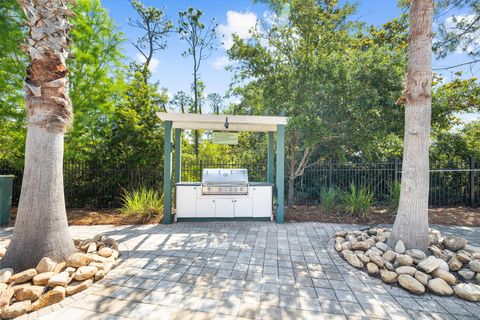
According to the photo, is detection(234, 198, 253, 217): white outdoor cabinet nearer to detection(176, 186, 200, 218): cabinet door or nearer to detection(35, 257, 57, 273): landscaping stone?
detection(176, 186, 200, 218): cabinet door

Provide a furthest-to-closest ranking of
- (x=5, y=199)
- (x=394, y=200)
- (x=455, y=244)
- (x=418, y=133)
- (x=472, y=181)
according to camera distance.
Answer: (x=472, y=181), (x=394, y=200), (x=5, y=199), (x=455, y=244), (x=418, y=133)

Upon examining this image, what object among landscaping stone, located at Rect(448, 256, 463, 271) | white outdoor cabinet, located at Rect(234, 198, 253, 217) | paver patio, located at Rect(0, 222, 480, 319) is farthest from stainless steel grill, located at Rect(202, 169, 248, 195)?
landscaping stone, located at Rect(448, 256, 463, 271)

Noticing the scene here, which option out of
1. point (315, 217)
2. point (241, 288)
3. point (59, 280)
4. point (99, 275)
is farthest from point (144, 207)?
point (315, 217)

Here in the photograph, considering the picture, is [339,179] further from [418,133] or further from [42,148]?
[42,148]

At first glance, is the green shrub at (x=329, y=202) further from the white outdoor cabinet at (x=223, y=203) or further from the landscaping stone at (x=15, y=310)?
the landscaping stone at (x=15, y=310)

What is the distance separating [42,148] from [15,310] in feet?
5.57

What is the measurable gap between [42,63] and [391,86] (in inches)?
262

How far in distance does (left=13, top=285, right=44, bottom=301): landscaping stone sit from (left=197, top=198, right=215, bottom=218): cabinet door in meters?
3.30

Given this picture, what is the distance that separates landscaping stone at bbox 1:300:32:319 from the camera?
1925 mm

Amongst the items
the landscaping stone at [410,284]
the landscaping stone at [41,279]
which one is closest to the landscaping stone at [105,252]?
the landscaping stone at [41,279]

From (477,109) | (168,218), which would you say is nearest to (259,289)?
(168,218)

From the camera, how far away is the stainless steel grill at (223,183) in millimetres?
5227

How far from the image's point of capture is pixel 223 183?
5246 millimetres

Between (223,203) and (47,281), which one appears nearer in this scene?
(47,281)
